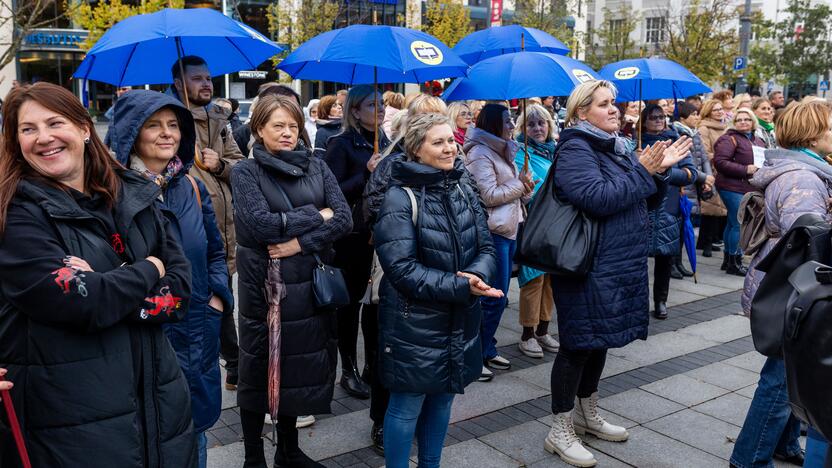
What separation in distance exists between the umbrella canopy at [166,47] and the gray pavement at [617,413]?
2325 millimetres

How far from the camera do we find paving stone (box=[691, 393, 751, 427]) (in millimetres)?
4805

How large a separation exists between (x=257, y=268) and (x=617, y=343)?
201cm

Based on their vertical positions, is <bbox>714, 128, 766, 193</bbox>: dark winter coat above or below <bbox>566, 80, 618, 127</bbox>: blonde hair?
below

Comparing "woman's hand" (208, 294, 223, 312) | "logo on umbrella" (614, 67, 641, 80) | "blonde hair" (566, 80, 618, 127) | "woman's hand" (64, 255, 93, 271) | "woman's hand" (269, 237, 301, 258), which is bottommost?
"woman's hand" (208, 294, 223, 312)

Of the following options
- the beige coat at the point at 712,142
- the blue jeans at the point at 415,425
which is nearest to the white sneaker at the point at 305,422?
the blue jeans at the point at 415,425

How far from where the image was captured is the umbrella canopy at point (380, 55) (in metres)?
4.92

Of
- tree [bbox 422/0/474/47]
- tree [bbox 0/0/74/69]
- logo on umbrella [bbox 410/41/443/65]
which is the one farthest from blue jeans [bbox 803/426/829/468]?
tree [bbox 422/0/474/47]

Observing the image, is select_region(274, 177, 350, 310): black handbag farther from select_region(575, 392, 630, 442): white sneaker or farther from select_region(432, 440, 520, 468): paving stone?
select_region(575, 392, 630, 442): white sneaker

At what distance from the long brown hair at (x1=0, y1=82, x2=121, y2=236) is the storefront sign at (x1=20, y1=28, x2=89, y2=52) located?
106 feet

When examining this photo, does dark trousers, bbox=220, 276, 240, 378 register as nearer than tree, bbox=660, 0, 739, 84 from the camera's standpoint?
Yes

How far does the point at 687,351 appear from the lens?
619 cm

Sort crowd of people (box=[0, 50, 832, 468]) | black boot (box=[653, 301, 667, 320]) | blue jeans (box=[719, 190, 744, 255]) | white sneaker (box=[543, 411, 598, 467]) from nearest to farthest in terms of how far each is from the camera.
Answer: crowd of people (box=[0, 50, 832, 468]) → white sneaker (box=[543, 411, 598, 467]) → black boot (box=[653, 301, 667, 320]) → blue jeans (box=[719, 190, 744, 255])

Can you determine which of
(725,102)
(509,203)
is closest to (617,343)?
(509,203)

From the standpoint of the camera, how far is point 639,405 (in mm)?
4980
